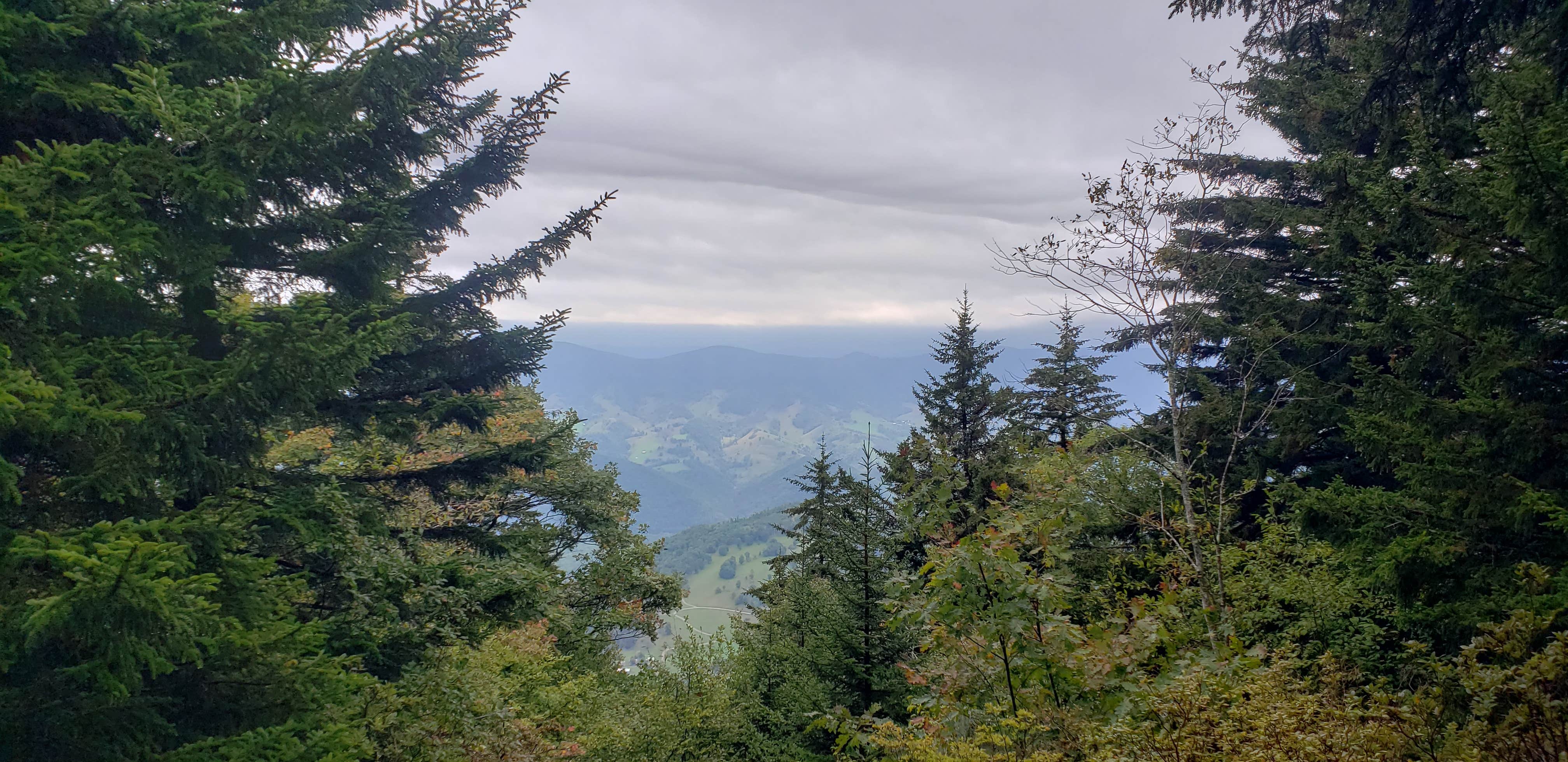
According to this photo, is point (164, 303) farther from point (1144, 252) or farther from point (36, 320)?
point (1144, 252)

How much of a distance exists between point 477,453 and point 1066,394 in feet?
72.1

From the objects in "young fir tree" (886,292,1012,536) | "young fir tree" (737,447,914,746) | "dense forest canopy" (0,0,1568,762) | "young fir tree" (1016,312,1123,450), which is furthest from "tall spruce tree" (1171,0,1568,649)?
"young fir tree" (1016,312,1123,450)

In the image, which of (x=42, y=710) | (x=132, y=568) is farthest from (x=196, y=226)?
(x=42, y=710)

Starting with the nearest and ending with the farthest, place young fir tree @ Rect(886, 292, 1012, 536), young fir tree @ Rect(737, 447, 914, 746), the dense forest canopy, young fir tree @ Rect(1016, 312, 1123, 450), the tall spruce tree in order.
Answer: the dense forest canopy
the tall spruce tree
young fir tree @ Rect(737, 447, 914, 746)
young fir tree @ Rect(886, 292, 1012, 536)
young fir tree @ Rect(1016, 312, 1123, 450)

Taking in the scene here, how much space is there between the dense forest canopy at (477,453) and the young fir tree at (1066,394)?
38.9 feet

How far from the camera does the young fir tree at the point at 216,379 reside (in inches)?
158

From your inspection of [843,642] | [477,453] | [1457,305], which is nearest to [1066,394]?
[843,642]

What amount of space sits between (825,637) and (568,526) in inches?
415

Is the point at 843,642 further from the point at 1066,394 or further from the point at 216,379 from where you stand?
the point at 1066,394

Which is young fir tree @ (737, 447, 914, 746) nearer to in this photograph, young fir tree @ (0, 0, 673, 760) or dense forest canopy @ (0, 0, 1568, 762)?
dense forest canopy @ (0, 0, 1568, 762)

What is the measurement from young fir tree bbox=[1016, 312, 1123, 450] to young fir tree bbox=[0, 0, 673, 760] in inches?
745

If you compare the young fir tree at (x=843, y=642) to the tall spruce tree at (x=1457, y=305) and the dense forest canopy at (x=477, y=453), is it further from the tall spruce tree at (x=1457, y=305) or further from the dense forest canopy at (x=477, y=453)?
the tall spruce tree at (x=1457, y=305)

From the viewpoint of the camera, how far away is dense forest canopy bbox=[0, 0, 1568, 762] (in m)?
3.95

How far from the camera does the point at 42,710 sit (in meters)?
4.04
